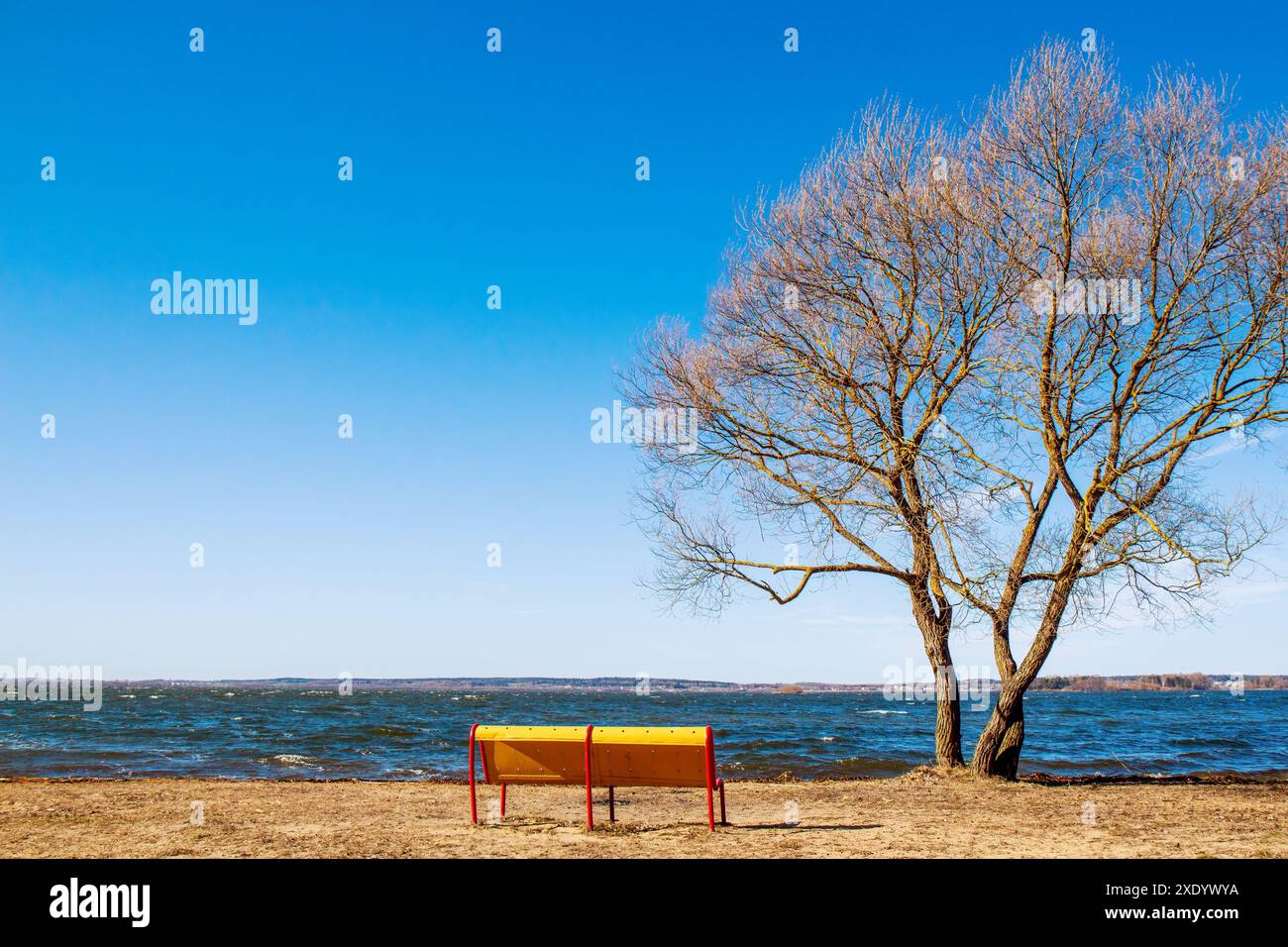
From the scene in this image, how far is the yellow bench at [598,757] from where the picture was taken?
9141mm

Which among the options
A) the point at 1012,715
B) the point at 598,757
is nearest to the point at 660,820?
the point at 598,757

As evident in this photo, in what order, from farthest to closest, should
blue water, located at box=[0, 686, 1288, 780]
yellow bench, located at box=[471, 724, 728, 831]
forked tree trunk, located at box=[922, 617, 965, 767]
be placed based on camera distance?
blue water, located at box=[0, 686, 1288, 780] < forked tree trunk, located at box=[922, 617, 965, 767] < yellow bench, located at box=[471, 724, 728, 831]

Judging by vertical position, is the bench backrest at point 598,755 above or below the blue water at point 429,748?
above

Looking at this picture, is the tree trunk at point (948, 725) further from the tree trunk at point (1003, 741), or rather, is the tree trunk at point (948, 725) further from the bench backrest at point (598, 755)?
the bench backrest at point (598, 755)

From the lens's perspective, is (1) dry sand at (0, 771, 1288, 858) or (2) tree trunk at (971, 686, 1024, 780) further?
(2) tree trunk at (971, 686, 1024, 780)

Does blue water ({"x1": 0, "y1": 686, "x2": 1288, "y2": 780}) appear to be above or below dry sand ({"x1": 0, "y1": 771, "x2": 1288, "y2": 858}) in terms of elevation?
below

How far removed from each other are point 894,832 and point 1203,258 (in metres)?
8.32

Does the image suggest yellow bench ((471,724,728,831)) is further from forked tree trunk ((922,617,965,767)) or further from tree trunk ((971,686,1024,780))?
forked tree trunk ((922,617,965,767))

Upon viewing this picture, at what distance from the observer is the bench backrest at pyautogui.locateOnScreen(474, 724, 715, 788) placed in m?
9.18

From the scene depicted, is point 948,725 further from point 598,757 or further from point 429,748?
point 429,748

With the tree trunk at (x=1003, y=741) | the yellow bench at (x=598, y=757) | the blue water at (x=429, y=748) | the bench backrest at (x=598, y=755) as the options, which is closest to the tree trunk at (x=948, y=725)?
the tree trunk at (x=1003, y=741)

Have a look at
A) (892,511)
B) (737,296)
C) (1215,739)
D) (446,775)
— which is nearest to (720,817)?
(892,511)

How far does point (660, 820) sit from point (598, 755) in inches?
42.2

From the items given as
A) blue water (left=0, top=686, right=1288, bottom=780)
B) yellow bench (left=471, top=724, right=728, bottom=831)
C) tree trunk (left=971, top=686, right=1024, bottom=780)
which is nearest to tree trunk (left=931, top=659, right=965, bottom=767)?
tree trunk (left=971, top=686, right=1024, bottom=780)
